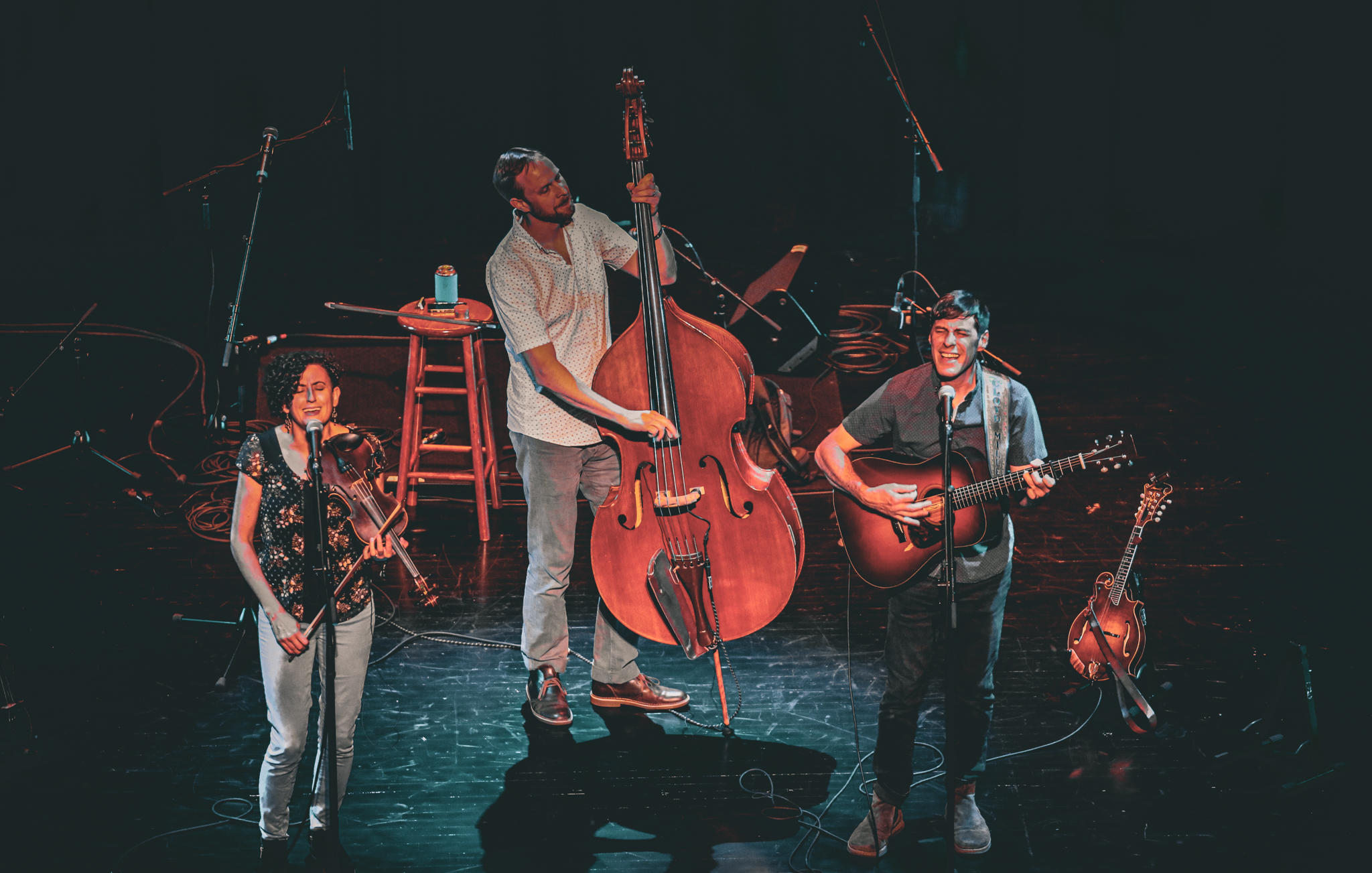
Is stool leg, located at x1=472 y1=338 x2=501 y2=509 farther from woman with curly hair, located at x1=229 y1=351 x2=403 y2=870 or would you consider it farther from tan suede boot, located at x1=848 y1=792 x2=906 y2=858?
tan suede boot, located at x1=848 y1=792 x2=906 y2=858

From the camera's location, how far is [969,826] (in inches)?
152

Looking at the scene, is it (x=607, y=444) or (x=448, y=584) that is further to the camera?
(x=448, y=584)

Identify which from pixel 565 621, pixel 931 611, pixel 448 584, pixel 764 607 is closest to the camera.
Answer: pixel 931 611

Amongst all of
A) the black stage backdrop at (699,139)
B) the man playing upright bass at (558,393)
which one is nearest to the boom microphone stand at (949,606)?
the man playing upright bass at (558,393)

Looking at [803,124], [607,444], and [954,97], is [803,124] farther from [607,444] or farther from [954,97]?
[607,444]

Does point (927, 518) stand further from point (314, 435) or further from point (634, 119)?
point (314, 435)

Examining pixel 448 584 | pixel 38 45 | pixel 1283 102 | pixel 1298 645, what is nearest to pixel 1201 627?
pixel 1298 645

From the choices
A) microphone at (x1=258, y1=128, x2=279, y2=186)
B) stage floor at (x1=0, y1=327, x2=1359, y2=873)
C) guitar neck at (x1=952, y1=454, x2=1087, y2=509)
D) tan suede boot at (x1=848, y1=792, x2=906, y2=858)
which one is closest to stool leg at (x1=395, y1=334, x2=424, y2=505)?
stage floor at (x1=0, y1=327, x2=1359, y2=873)

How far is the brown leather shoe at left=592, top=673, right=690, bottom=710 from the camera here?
4668 millimetres

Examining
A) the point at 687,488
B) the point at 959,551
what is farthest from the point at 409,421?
the point at 959,551

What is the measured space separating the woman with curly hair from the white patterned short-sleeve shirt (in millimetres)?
818

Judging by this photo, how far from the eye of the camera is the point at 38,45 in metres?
10.2

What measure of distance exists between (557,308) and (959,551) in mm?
1697

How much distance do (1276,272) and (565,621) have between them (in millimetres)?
8592
